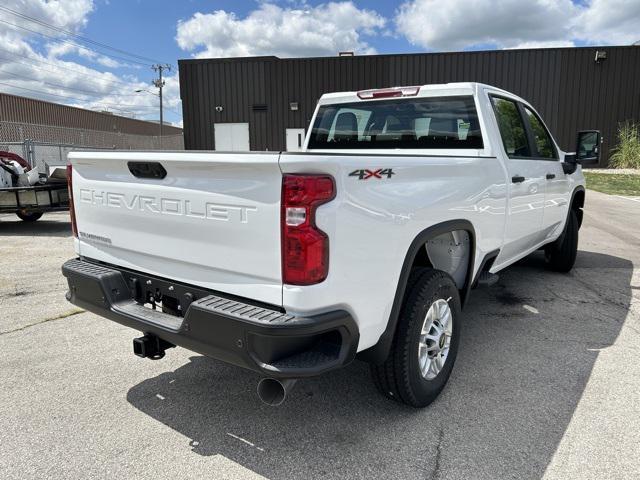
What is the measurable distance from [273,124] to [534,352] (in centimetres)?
2417

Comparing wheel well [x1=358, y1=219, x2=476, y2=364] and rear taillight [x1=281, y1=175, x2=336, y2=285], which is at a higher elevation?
rear taillight [x1=281, y1=175, x2=336, y2=285]

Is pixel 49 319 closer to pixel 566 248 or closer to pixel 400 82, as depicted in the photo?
pixel 566 248

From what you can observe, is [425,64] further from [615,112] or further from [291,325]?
[291,325]

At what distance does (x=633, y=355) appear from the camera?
372 cm

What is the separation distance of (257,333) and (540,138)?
3831 mm

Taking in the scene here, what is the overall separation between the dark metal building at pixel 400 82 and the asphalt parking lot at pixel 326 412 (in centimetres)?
2176

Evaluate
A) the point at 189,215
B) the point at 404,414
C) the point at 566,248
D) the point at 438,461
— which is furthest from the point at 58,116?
the point at 438,461

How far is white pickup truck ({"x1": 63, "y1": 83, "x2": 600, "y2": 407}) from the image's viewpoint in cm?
215

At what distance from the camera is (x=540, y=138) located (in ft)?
15.9

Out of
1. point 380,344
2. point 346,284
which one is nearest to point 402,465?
point 380,344

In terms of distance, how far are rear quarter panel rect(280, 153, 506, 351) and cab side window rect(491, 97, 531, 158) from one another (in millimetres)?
1143

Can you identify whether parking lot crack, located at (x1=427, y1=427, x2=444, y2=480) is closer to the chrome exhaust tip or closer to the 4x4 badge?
the chrome exhaust tip

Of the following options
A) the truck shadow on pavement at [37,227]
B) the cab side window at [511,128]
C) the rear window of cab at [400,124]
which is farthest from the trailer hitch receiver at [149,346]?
the truck shadow on pavement at [37,227]

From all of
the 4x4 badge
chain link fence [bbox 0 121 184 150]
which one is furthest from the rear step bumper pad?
chain link fence [bbox 0 121 184 150]
